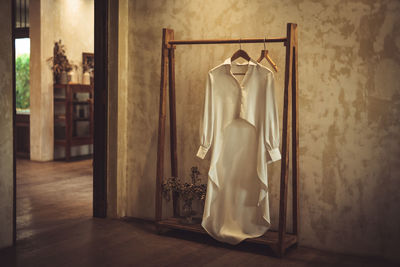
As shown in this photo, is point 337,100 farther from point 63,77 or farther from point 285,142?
point 63,77

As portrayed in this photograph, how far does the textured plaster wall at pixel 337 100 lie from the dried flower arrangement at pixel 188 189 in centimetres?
23

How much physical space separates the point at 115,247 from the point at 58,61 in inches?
199

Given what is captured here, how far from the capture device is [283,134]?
10.6 ft

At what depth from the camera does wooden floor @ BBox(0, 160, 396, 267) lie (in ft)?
10.3

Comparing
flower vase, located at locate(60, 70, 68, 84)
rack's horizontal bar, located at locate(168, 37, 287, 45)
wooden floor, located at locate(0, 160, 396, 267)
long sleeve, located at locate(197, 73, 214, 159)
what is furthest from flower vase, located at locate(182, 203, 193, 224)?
flower vase, located at locate(60, 70, 68, 84)

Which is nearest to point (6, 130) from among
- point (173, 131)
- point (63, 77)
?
point (173, 131)

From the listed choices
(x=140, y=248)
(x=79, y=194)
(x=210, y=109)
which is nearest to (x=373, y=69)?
(x=210, y=109)

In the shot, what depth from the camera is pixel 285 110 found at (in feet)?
10.5

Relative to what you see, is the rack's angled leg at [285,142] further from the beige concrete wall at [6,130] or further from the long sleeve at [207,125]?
the beige concrete wall at [6,130]

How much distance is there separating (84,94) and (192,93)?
189 inches

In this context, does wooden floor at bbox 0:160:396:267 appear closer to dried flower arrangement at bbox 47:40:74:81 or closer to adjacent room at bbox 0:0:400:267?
adjacent room at bbox 0:0:400:267

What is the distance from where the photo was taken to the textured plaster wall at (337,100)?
322 centimetres

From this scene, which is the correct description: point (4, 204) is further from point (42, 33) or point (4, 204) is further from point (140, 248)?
point (42, 33)

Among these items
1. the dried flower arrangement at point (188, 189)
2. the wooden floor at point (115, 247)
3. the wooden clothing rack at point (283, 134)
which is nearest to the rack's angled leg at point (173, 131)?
the wooden clothing rack at point (283, 134)
